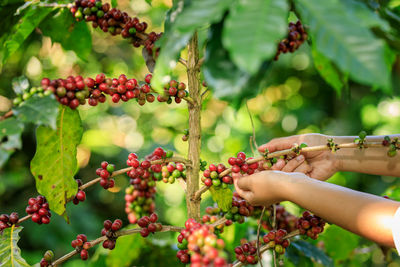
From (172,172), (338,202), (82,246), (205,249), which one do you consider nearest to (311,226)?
(338,202)

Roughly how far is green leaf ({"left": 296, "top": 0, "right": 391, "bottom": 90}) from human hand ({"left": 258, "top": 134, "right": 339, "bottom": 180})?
2.12ft

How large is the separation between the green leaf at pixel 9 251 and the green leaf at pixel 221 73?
2.09ft

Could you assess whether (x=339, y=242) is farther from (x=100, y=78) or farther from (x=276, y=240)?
(x=100, y=78)

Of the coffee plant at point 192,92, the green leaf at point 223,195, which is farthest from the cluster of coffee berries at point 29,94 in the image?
the green leaf at point 223,195

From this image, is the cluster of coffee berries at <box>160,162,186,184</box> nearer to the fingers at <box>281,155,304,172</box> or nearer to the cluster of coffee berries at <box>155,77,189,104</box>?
the cluster of coffee berries at <box>155,77,189,104</box>

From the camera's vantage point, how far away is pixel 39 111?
0.71 m

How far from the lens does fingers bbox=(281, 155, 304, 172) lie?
1.10 meters

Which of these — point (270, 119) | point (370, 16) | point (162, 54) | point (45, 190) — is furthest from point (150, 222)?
point (270, 119)

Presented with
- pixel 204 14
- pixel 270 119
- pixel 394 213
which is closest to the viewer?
pixel 204 14

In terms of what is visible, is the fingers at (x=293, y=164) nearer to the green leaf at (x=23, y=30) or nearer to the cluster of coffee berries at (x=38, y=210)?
the cluster of coffee berries at (x=38, y=210)

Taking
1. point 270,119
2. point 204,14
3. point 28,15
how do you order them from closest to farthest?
point 204,14, point 28,15, point 270,119

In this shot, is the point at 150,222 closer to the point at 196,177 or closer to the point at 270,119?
the point at 196,177

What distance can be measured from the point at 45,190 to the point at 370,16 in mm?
757

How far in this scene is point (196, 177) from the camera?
3.31 feet
